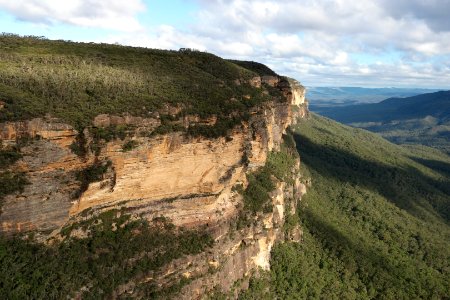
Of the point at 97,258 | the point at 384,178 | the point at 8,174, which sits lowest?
the point at 384,178

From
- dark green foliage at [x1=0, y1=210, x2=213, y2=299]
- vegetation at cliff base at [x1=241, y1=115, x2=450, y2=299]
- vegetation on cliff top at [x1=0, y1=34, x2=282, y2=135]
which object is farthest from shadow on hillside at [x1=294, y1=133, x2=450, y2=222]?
dark green foliage at [x1=0, y1=210, x2=213, y2=299]

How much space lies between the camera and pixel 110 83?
1225 inches

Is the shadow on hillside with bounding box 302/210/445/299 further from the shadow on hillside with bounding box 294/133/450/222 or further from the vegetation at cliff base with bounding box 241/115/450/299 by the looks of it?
the shadow on hillside with bounding box 294/133/450/222

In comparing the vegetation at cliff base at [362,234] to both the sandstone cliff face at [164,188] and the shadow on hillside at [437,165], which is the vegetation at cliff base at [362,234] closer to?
the sandstone cliff face at [164,188]

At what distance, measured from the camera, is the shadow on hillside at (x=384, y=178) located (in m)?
76.2

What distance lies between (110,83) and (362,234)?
41344mm

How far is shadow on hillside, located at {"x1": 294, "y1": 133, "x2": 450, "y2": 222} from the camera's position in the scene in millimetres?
76188

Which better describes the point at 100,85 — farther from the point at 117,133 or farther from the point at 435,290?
the point at 435,290

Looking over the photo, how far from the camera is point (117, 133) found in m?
26.8

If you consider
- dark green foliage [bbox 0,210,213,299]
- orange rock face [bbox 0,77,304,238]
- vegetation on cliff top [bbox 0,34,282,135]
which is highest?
vegetation on cliff top [bbox 0,34,282,135]

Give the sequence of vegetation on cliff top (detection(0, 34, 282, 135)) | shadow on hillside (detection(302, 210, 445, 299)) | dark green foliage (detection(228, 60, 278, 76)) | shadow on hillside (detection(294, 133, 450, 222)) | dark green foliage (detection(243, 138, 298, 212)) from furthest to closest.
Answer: shadow on hillside (detection(294, 133, 450, 222)), dark green foliage (detection(228, 60, 278, 76)), shadow on hillside (detection(302, 210, 445, 299)), dark green foliage (detection(243, 138, 298, 212)), vegetation on cliff top (detection(0, 34, 282, 135))

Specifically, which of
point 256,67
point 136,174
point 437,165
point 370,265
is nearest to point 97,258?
point 136,174

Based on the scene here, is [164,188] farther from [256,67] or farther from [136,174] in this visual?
[256,67]

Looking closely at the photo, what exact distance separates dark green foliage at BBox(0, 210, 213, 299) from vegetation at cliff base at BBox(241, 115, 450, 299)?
10.0 metres
